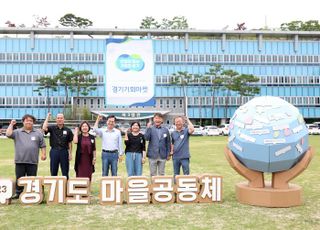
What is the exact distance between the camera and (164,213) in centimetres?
681

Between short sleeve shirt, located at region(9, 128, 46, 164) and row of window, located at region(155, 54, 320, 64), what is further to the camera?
row of window, located at region(155, 54, 320, 64)

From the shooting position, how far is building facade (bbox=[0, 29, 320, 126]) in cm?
5534

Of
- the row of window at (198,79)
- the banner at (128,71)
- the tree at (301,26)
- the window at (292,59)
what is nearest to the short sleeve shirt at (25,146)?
the banner at (128,71)

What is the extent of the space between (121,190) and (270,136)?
2875 mm

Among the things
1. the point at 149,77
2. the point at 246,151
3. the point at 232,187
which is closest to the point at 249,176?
the point at 246,151

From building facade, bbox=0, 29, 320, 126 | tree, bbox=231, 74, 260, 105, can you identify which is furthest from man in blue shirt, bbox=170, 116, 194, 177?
building facade, bbox=0, 29, 320, 126

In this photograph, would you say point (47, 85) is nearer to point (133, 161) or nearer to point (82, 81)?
point (82, 81)

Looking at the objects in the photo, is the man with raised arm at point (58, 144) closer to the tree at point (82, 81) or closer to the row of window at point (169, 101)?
the tree at point (82, 81)

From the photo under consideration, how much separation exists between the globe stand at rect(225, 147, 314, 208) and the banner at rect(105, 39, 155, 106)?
9618 millimetres

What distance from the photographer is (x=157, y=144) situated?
8.34m

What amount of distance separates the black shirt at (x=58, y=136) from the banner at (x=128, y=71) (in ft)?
29.2

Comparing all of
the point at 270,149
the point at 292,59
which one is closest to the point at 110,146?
the point at 270,149

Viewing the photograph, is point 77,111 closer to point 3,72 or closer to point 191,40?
point 3,72

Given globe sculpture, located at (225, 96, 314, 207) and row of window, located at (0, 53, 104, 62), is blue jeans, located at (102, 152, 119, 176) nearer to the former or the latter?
globe sculpture, located at (225, 96, 314, 207)
